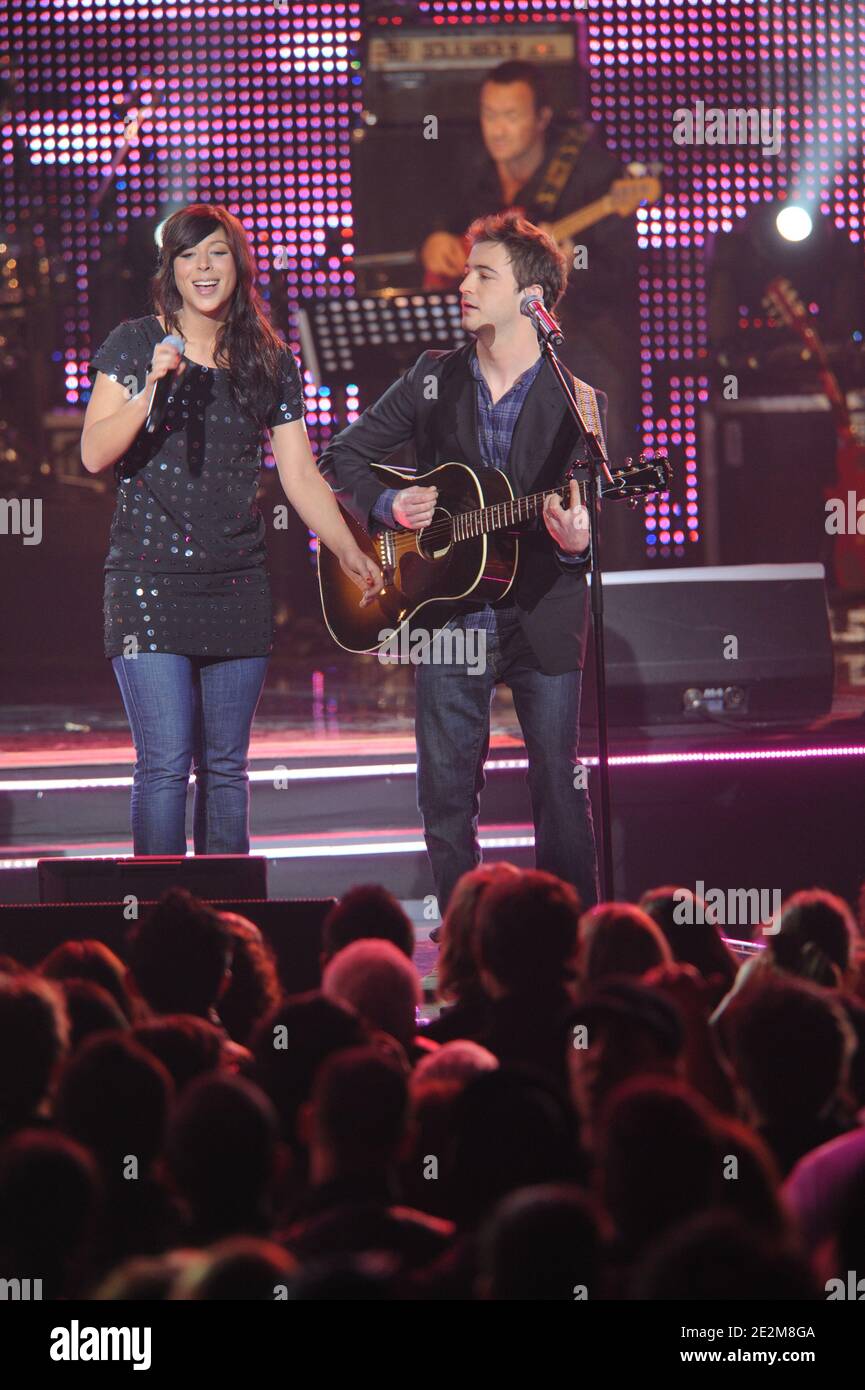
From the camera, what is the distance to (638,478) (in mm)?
3729

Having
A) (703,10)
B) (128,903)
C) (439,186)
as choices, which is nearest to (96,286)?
(439,186)

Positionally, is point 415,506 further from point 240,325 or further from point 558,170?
point 558,170

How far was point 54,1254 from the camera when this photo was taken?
69.3 inches

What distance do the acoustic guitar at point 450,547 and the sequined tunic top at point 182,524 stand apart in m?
0.60

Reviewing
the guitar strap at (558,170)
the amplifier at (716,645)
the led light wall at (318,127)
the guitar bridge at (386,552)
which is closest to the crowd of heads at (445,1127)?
the guitar bridge at (386,552)

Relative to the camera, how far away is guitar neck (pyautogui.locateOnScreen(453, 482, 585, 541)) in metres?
3.96

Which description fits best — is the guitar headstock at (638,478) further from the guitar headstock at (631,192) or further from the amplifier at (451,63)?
the amplifier at (451,63)

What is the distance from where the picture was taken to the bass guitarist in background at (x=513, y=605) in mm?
4031

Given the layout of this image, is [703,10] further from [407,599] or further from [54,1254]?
[54,1254]

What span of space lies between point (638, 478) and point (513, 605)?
0.52 metres

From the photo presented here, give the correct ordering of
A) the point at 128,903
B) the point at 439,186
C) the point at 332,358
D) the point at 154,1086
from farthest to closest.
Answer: the point at 439,186 < the point at 332,358 < the point at 128,903 < the point at 154,1086
